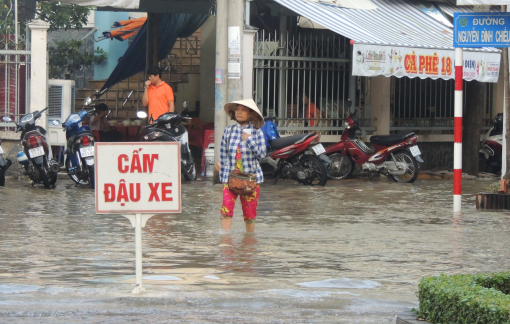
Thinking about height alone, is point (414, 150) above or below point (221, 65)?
below

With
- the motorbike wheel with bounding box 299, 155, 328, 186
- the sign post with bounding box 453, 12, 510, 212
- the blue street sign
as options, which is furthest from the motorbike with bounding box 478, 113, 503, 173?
the blue street sign

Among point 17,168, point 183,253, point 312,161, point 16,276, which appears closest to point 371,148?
point 312,161

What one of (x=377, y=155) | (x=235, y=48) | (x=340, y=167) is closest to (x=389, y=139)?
(x=377, y=155)

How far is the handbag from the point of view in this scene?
835 centimetres

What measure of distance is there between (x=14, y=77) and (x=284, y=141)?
181 inches

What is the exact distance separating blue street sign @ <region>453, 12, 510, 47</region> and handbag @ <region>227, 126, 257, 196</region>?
3514 mm

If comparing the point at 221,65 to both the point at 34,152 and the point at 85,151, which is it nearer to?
the point at 85,151

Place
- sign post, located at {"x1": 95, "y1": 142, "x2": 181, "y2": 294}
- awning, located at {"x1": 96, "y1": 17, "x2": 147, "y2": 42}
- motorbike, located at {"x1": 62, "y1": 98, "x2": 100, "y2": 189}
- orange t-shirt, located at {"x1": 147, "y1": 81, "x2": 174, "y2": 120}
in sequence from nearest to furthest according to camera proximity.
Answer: sign post, located at {"x1": 95, "y1": 142, "x2": 181, "y2": 294} < motorbike, located at {"x1": 62, "y1": 98, "x2": 100, "y2": 189} < orange t-shirt, located at {"x1": 147, "y1": 81, "x2": 174, "y2": 120} < awning, located at {"x1": 96, "y1": 17, "x2": 147, "y2": 42}

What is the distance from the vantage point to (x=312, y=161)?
14078 mm

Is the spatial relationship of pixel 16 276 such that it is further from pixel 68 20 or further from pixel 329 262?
pixel 68 20

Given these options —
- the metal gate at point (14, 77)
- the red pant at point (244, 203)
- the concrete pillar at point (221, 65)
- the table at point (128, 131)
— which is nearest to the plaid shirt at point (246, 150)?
the red pant at point (244, 203)

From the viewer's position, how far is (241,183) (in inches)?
328

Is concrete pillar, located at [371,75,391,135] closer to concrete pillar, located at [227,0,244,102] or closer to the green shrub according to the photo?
concrete pillar, located at [227,0,244,102]

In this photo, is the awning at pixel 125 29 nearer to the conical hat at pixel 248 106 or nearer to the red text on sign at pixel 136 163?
the conical hat at pixel 248 106
